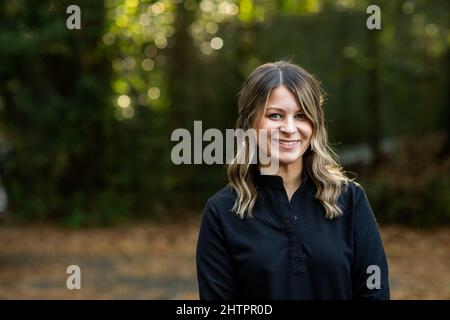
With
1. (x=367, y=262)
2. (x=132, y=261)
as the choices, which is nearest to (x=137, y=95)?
(x=132, y=261)

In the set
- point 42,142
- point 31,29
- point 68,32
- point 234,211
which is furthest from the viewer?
point 42,142

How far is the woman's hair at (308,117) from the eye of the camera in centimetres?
276

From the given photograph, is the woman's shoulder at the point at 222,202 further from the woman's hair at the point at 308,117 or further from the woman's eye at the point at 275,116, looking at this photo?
the woman's eye at the point at 275,116

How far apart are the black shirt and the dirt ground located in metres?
4.67

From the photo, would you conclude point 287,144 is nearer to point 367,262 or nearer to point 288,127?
point 288,127

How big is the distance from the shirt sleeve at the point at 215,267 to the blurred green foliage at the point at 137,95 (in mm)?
8976

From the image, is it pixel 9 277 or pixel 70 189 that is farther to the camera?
pixel 70 189

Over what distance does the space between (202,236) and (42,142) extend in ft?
34.2

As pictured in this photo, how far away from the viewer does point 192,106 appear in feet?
43.5

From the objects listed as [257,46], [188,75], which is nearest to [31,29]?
[188,75]

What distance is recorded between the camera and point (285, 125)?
9.20 feet

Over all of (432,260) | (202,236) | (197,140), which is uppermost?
(197,140)

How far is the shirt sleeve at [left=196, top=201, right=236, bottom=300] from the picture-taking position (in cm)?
272

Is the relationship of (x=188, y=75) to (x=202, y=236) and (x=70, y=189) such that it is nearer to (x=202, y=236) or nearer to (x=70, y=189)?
(x=70, y=189)
